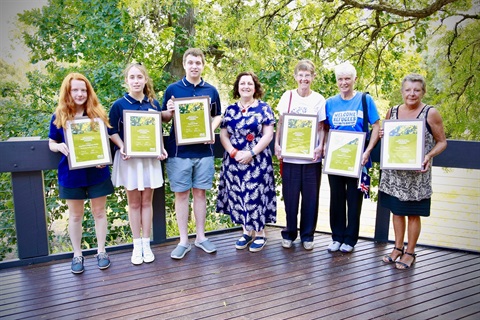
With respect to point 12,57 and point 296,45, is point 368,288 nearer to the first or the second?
point 296,45

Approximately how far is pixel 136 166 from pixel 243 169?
0.88 m

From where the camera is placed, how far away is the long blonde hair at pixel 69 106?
288 centimetres

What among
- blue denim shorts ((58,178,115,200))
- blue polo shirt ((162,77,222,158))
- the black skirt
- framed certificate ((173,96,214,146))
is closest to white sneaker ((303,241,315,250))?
the black skirt

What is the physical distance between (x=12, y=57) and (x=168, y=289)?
9.15m

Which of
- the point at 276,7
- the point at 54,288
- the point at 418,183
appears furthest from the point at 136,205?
the point at 276,7

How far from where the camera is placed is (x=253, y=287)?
2.87 meters

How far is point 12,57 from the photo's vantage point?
382 inches

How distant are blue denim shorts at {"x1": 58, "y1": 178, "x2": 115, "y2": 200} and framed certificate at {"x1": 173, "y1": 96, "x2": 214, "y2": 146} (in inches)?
25.4

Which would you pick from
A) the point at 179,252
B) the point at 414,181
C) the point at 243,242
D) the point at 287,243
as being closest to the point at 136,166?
the point at 179,252

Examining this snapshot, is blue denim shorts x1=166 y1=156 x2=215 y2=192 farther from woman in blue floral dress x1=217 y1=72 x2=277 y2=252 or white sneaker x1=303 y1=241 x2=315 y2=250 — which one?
white sneaker x1=303 y1=241 x2=315 y2=250

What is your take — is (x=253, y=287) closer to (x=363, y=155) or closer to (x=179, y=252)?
(x=179, y=252)

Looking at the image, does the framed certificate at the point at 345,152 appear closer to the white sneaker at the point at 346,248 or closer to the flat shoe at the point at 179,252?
the white sneaker at the point at 346,248

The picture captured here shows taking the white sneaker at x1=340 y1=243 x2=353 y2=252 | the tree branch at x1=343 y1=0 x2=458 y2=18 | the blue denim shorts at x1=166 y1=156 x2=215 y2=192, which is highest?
the tree branch at x1=343 y1=0 x2=458 y2=18

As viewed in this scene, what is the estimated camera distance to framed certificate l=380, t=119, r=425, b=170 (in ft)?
9.63
